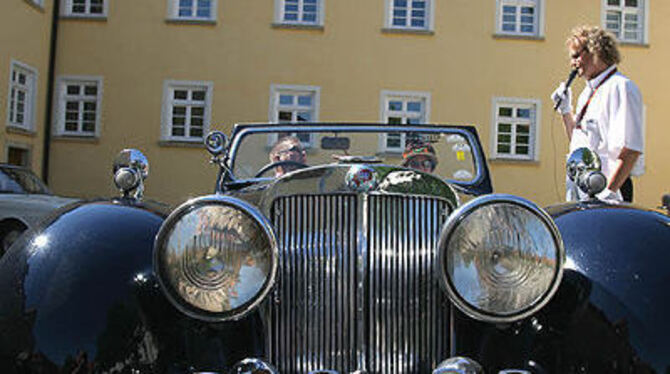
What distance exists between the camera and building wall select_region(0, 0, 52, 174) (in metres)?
14.9

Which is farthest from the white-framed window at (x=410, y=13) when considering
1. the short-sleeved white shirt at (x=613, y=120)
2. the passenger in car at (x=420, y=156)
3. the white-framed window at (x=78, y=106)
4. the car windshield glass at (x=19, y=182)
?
the passenger in car at (x=420, y=156)

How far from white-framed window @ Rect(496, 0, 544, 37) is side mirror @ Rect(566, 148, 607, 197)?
1535cm

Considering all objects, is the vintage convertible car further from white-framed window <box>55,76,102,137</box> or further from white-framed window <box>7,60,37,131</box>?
white-framed window <box>55,76,102,137</box>

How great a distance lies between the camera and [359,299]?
7.36 ft

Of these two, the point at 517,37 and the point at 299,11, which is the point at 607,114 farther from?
the point at 299,11

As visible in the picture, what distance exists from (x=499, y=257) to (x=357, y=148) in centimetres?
175

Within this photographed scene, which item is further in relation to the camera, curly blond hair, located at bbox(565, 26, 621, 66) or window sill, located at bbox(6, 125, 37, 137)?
window sill, located at bbox(6, 125, 37, 137)

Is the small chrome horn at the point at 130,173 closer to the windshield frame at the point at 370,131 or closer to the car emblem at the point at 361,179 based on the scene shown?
the windshield frame at the point at 370,131

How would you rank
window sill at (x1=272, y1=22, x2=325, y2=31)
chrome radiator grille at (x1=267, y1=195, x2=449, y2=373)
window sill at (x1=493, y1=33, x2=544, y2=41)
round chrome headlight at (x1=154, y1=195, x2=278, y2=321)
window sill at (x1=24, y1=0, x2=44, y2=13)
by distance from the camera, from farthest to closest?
window sill at (x1=493, y1=33, x2=544, y2=41) < window sill at (x1=272, y1=22, x2=325, y2=31) < window sill at (x1=24, y1=0, x2=44, y2=13) < chrome radiator grille at (x1=267, y1=195, x2=449, y2=373) < round chrome headlight at (x1=154, y1=195, x2=278, y2=321)

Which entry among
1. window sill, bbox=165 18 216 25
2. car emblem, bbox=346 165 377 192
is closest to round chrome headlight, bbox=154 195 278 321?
car emblem, bbox=346 165 377 192

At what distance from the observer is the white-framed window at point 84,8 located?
56.0ft

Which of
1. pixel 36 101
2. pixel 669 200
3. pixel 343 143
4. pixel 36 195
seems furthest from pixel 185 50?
pixel 669 200

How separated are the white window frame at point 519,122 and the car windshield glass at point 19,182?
34.5 ft

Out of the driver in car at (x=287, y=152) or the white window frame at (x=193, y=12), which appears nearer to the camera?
the driver in car at (x=287, y=152)
